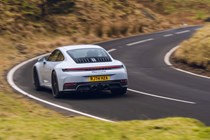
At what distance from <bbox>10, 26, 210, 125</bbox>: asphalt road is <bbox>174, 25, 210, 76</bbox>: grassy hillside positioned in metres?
0.83

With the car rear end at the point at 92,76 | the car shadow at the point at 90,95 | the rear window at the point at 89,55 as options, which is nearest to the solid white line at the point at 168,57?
the car shadow at the point at 90,95

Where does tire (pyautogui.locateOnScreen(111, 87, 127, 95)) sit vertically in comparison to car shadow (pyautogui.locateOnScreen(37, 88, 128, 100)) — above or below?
above

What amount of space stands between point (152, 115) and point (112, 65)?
10.8ft

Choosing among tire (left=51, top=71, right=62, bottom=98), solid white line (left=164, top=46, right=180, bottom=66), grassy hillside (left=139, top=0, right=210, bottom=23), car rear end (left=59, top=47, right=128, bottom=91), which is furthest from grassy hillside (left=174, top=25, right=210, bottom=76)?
grassy hillside (left=139, top=0, right=210, bottom=23)

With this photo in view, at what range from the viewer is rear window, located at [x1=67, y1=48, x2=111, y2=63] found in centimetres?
1611

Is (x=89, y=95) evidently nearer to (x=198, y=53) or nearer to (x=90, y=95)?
(x=90, y=95)

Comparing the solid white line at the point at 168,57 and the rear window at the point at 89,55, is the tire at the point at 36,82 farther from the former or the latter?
the solid white line at the point at 168,57

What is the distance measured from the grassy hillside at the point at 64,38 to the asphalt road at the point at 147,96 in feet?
3.03

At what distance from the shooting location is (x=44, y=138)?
7.62 meters

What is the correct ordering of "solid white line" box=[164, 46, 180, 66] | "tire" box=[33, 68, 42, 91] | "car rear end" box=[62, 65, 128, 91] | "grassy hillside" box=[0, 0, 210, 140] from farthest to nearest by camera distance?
"solid white line" box=[164, 46, 180, 66] < "tire" box=[33, 68, 42, 91] < "car rear end" box=[62, 65, 128, 91] < "grassy hillside" box=[0, 0, 210, 140]

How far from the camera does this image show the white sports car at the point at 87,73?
51.5 ft

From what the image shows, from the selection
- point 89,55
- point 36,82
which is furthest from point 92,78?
point 36,82

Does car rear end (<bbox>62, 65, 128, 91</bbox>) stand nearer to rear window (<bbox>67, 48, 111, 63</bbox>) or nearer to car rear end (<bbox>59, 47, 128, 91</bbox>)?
car rear end (<bbox>59, 47, 128, 91</bbox>)

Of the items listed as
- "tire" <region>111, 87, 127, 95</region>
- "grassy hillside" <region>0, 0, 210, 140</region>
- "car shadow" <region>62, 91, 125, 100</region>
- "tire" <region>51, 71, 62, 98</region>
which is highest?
"grassy hillside" <region>0, 0, 210, 140</region>
